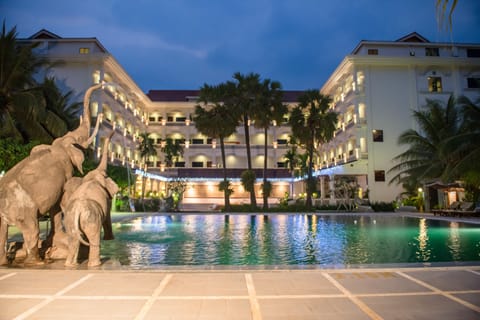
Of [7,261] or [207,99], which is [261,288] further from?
[207,99]

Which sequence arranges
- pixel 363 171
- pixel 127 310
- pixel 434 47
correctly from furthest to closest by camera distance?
pixel 434 47, pixel 363 171, pixel 127 310

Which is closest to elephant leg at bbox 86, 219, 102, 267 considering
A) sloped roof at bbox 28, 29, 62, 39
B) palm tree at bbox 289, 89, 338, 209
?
palm tree at bbox 289, 89, 338, 209

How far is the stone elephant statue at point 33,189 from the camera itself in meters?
5.42

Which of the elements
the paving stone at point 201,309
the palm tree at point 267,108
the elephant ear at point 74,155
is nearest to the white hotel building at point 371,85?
the palm tree at point 267,108

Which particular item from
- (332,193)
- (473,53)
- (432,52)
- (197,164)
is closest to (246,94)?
(332,193)

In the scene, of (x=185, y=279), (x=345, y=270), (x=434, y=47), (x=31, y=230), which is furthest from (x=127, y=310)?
(x=434, y=47)

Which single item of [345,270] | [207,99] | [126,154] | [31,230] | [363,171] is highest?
[207,99]

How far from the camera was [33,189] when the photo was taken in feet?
18.2

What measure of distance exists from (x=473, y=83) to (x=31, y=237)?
1615 inches

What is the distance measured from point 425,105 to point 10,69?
35.5 metres

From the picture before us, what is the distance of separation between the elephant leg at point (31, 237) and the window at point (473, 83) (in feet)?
132

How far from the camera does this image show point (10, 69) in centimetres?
Answer: 1703

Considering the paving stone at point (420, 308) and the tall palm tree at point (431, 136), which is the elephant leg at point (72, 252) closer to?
the paving stone at point (420, 308)

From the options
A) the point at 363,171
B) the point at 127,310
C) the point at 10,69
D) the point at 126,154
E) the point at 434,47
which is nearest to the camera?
the point at 127,310
